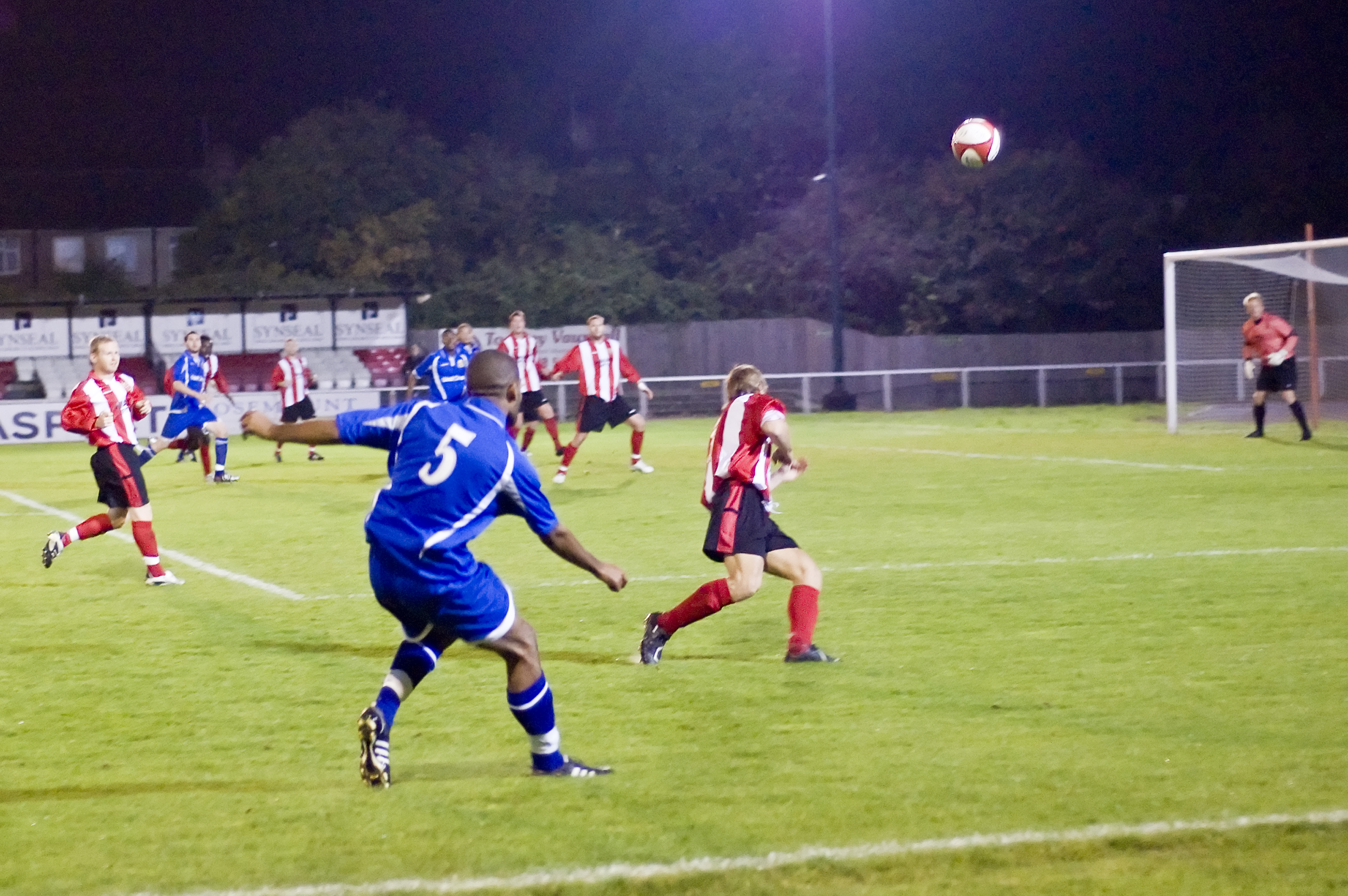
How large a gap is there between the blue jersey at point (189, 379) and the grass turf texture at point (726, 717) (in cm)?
568

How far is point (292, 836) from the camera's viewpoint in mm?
4543

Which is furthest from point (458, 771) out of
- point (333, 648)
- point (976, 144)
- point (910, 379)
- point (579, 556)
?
point (910, 379)

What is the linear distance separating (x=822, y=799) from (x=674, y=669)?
2.35 metres

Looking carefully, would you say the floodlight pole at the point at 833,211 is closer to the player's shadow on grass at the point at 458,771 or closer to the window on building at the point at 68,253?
the player's shadow on grass at the point at 458,771

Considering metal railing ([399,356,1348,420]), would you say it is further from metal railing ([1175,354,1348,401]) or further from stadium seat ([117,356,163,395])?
stadium seat ([117,356,163,395])

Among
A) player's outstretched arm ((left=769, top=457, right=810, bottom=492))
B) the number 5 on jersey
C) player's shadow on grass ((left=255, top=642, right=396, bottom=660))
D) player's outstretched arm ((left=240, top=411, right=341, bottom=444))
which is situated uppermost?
player's outstretched arm ((left=240, top=411, right=341, bottom=444))

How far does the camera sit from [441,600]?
4977 mm

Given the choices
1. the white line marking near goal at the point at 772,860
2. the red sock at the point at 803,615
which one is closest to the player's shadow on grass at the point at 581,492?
the red sock at the point at 803,615

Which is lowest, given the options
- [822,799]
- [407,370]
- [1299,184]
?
[822,799]

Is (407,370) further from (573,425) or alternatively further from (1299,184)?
(1299,184)

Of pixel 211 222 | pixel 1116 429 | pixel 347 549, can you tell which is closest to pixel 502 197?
pixel 211 222

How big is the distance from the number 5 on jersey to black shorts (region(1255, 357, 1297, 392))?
17866 mm

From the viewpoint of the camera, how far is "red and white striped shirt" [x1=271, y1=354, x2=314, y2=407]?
22.4 m

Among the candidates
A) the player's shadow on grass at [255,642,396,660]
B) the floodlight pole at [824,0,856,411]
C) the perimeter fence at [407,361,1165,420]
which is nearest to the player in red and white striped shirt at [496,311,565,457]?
the player's shadow on grass at [255,642,396,660]
